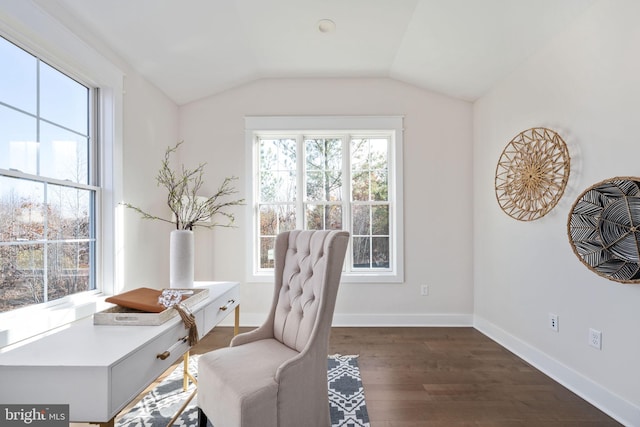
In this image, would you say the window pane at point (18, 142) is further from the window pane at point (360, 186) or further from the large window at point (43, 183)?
the window pane at point (360, 186)

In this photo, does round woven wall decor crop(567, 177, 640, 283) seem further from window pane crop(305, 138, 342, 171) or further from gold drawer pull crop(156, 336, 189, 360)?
gold drawer pull crop(156, 336, 189, 360)

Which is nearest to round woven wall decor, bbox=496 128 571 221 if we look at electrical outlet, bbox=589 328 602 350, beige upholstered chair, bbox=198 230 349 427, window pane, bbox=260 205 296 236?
electrical outlet, bbox=589 328 602 350

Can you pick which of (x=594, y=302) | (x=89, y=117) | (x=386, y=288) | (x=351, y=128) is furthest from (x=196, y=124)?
(x=594, y=302)

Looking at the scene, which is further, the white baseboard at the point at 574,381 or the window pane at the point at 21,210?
the white baseboard at the point at 574,381

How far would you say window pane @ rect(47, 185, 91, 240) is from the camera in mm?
1800

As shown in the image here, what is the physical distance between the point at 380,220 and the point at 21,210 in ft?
9.67

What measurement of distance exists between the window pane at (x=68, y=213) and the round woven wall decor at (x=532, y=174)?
130 inches

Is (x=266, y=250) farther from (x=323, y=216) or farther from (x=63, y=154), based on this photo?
(x=63, y=154)

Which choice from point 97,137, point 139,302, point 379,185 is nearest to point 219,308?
point 139,302

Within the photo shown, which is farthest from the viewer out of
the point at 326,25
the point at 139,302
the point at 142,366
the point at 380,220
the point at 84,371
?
the point at 380,220

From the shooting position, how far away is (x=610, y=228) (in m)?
1.73

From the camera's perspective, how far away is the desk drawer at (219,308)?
175 centimetres

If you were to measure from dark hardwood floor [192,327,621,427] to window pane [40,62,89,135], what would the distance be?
202 cm

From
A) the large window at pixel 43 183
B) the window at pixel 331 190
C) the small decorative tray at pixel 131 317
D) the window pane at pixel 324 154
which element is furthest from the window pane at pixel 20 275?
the window pane at pixel 324 154
